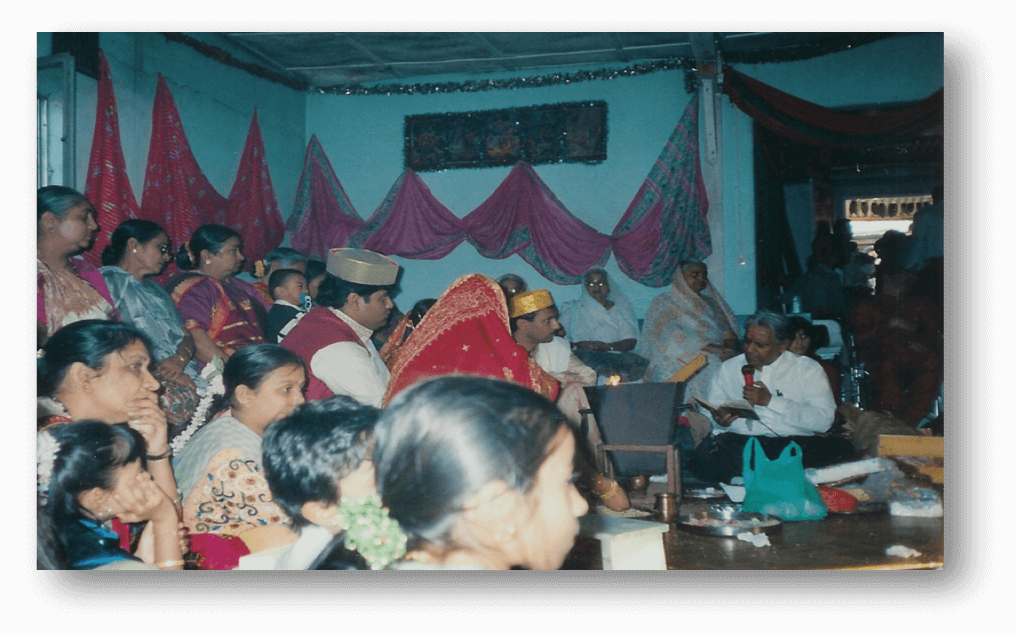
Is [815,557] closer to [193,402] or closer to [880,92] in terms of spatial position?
[880,92]

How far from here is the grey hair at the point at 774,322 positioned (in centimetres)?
393

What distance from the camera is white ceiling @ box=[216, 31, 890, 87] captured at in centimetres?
365

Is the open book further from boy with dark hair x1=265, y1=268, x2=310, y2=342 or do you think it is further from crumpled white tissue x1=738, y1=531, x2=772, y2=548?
boy with dark hair x1=265, y1=268, x2=310, y2=342

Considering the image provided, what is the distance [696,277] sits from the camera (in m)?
4.05

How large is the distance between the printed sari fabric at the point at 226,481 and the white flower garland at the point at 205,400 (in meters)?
0.27

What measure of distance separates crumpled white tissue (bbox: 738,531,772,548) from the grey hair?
117 cm

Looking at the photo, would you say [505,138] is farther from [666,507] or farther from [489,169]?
[666,507]

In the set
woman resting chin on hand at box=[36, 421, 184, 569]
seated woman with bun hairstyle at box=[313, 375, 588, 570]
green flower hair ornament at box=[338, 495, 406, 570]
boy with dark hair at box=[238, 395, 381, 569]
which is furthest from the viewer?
woman resting chin on hand at box=[36, 421, 184, 569]

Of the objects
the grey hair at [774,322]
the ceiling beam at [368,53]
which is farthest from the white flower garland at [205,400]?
the grey hair at [774,322]

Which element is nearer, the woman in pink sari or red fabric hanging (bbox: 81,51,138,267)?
the woman in pink sari

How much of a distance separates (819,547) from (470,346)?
1427mm

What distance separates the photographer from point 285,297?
3.69 metres

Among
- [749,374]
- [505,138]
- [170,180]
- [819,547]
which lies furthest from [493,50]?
[819,547]

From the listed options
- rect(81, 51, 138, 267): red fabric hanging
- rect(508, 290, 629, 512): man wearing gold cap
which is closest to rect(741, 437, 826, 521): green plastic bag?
rect(508, 290, 629, 512): man wearing gold cap
